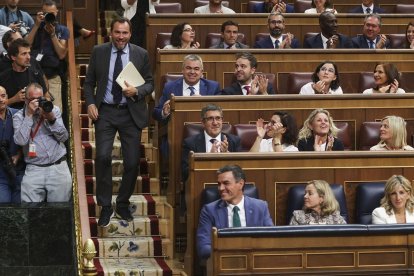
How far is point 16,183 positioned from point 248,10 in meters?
3.26

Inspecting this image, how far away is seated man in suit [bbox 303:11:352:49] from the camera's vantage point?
7.70 meters

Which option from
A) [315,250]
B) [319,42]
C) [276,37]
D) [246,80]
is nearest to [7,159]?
[246,80]

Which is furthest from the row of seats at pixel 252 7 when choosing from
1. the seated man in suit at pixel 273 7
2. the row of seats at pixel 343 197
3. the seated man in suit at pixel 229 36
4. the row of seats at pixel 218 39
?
the row of seats at pixel 343 197

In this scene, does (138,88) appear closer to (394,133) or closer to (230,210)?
(230,210)

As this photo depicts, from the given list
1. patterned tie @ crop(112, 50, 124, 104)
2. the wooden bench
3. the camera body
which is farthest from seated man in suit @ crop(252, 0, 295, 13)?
the wooden bench

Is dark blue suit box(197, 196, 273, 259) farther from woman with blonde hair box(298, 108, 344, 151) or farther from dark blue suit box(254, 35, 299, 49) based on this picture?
dark blue suit box(254, 35, 299, 49)

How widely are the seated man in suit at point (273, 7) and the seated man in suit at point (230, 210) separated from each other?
10.9ft

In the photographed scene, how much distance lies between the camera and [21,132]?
6.00 m

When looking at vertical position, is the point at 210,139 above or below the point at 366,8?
below

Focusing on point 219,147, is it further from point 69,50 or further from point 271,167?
point 69,50

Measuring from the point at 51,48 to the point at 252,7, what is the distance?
1.80 meters

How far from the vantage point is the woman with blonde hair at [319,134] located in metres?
6.00

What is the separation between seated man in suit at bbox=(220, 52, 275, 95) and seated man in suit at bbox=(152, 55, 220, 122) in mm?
100

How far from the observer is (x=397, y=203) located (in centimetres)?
540
